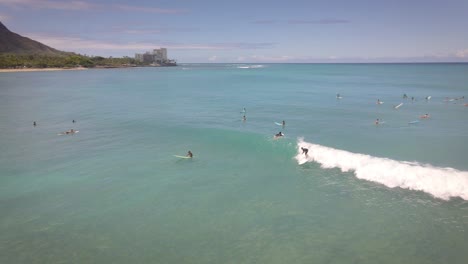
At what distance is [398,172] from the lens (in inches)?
978

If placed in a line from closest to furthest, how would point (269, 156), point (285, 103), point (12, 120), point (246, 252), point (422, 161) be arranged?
point (246, 252) < point (422, 161) < point (269, 156) < point (12, 120) < point (285, 103)

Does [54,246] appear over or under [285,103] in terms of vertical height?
under

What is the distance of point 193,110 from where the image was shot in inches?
2206

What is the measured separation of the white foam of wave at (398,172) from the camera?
22406 mm

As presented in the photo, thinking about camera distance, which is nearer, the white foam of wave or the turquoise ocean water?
the turquoise ocean water

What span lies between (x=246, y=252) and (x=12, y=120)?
153 ft

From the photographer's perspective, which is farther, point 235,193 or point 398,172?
point 398,172

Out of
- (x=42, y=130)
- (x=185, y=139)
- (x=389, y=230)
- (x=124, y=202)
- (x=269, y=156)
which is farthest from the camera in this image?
(x=42, y=130)

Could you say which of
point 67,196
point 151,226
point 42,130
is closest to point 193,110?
point 42,130

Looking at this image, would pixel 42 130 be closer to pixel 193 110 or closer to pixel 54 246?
pixel 193 110

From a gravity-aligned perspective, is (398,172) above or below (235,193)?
above

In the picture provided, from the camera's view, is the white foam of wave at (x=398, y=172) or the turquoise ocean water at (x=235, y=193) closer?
the turquoise ocean water at (x=235, y=193)

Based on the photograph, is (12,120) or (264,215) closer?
(264,215)

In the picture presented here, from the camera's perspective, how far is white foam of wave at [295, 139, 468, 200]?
22.4 m
